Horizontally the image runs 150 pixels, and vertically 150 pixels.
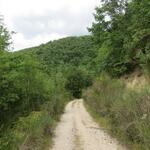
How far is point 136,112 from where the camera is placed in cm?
1769

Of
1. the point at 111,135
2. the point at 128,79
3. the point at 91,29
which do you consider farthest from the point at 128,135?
the point at 91,29

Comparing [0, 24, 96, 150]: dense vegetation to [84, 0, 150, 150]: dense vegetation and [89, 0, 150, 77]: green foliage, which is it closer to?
[84, 0, 150, 150]: dense vegetation

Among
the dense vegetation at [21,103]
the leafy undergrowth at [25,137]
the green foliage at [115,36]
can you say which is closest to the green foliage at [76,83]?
the green foliage at [115,36]

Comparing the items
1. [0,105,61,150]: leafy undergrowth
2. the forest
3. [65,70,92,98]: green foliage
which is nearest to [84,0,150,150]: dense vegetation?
the forest

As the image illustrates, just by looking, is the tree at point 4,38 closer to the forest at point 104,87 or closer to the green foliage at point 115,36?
the forest at point 104,87

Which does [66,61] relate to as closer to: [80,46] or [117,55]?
[80,46]

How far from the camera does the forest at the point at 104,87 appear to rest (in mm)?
17312

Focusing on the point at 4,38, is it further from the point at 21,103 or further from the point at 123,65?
the point at 123,65

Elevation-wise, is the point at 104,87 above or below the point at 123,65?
below

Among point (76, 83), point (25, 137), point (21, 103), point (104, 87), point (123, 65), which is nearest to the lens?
point (25, 137)

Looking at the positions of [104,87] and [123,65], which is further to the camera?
[123,65]

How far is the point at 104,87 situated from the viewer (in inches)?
1480

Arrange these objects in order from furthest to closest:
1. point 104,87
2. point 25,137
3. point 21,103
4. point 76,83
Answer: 1. point 76,83
2. point 104,87
3. point 21,103
4. point 25,137

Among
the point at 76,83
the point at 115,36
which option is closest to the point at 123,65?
the point at 115,36
